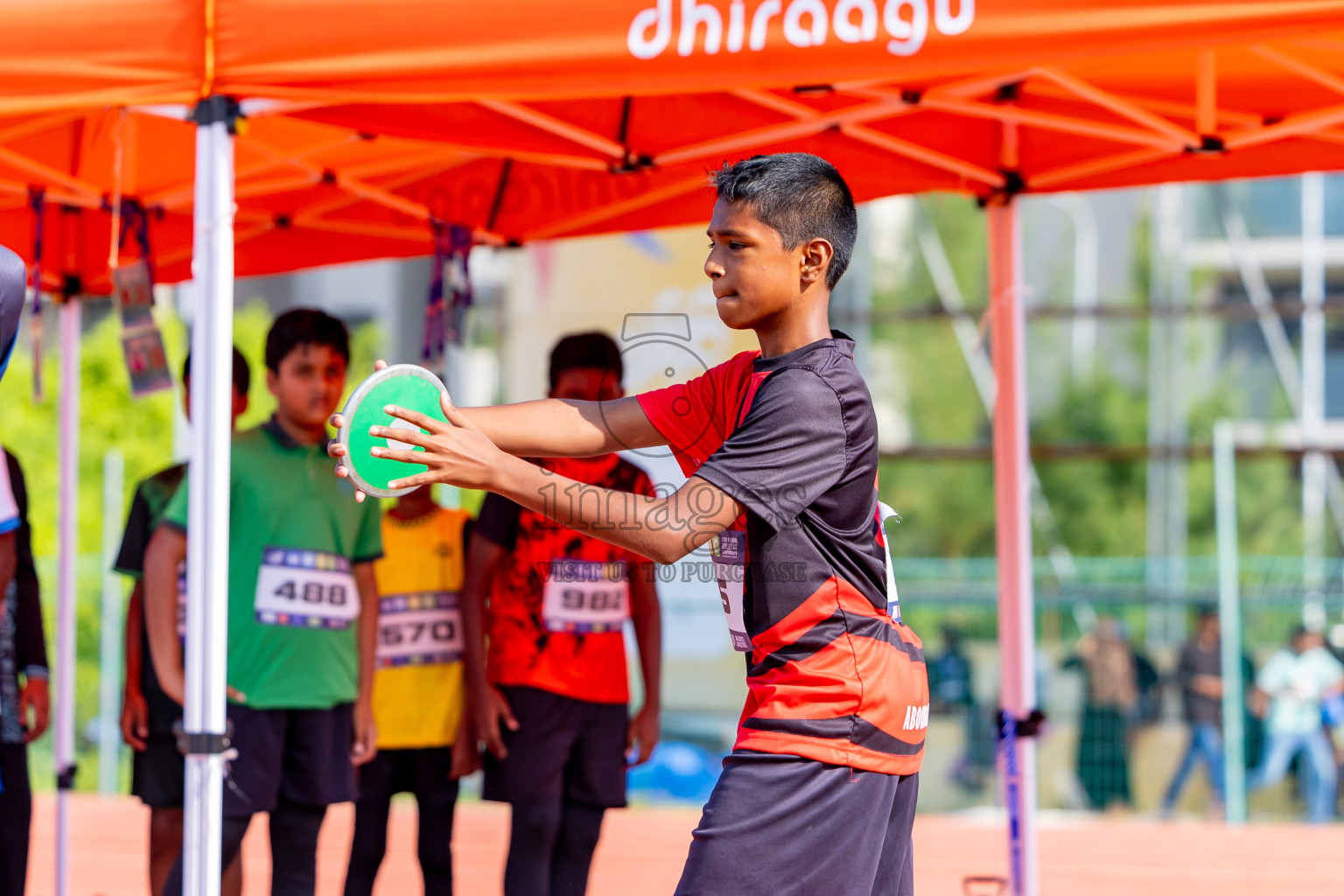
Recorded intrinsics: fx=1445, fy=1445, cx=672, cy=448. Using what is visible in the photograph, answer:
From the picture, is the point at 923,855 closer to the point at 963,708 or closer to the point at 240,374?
the point at 963,708

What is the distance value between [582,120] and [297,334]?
3.11 ft

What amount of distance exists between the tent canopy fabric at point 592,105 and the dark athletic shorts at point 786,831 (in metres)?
1.32

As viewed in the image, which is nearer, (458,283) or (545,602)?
(545,602)

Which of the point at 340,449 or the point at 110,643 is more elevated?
the point at 340,449

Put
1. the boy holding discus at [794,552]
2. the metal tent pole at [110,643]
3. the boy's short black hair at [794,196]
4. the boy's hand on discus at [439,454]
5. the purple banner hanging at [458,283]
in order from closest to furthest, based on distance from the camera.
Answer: the boy's hand on discus at [439,454] < the boy holding discus at [794,552] < the boy's short black hair at [794,196] < the purple banner hanging at [458,283] < the metal tent pole at [110,643]

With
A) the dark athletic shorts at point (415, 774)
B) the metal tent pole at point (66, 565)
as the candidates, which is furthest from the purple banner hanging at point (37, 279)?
the dark athletic shorts at point (415, 774)

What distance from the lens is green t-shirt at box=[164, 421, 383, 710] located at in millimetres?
3576

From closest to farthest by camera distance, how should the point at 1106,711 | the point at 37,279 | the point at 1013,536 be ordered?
the point at 1013,536
the point at 37,279
the point at 1106,711

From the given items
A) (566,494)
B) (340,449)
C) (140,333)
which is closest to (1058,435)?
(140,333)

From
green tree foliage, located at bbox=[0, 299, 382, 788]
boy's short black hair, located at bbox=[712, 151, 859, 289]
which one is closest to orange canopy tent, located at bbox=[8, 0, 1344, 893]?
boy's short black hair, located at bbox=[712, 151, 859, 289]

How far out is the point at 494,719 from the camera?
3896 mm

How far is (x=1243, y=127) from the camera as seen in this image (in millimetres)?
3877

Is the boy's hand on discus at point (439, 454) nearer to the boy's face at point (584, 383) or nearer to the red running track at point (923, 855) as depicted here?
the boy's face at point (584, 383)

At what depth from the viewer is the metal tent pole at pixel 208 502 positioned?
2.85 m
